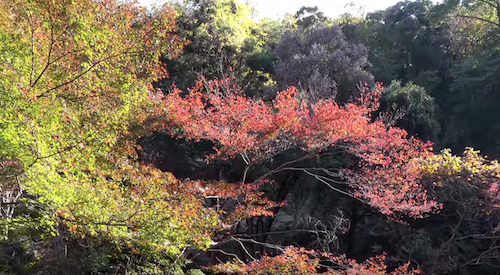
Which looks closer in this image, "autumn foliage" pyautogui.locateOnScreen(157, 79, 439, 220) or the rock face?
"autumn foliage" pyautogui.locateOnScreen(157, 79, 439, 220)

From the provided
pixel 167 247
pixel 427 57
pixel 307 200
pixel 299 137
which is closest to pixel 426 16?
pixel 427 57

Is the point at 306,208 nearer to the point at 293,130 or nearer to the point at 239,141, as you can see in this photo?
the point at 293,130

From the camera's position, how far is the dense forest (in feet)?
13.4

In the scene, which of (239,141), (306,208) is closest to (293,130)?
(239,141)

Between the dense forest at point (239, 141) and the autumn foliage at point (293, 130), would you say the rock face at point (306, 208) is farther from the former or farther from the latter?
the autumn foliage at point (293, 130)

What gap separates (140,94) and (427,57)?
12972mm

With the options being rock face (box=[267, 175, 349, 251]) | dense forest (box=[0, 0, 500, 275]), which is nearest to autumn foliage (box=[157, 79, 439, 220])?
dense forest (box=[0, 0, 500, 275])

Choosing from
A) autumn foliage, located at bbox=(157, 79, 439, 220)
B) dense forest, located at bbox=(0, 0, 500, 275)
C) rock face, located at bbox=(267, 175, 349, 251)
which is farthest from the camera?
rock face, located at bbox=(267, 175, 349, 251)

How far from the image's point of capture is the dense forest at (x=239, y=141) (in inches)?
161

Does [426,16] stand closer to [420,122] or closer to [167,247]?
[420,122]

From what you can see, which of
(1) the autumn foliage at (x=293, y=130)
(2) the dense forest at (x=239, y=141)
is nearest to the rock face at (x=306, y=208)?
(2) the dense forest at (x=239, y=141)

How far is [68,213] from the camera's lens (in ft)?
12.3

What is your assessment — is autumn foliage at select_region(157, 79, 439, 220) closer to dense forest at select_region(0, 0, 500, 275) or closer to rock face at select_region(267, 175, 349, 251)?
dense forest at select_region(0, 0, 500, 275)

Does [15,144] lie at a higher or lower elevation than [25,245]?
higher
